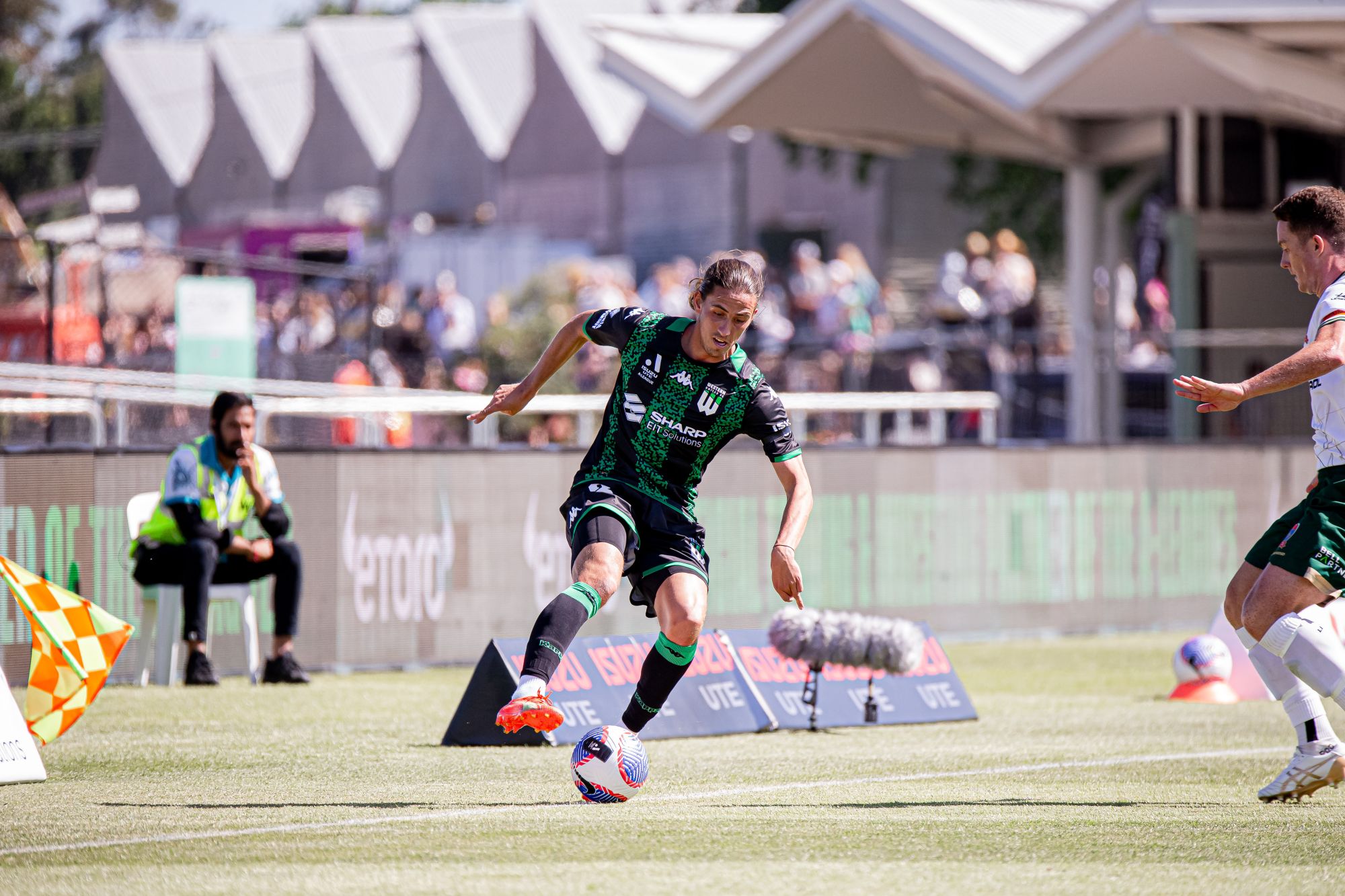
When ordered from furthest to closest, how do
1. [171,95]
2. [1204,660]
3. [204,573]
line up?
[171,95], [1204,660], [204,573]

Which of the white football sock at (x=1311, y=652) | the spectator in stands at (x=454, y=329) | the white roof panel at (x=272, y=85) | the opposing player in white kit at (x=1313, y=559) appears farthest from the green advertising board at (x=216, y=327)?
the white roof panel at (x=272, y=85)

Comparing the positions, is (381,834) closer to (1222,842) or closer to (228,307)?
(1222,842)

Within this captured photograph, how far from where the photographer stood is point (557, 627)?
7008 mm

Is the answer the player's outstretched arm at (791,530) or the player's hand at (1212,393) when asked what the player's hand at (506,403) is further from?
the player's hand at (1212,393)

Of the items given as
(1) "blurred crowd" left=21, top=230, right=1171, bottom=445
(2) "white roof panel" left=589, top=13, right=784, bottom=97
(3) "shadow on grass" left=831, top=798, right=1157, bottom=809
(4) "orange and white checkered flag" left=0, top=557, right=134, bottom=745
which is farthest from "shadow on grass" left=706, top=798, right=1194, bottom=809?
(2) "white roof panel" left=589, top=13, right=784, bottom=97

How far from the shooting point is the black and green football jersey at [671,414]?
7516 mm

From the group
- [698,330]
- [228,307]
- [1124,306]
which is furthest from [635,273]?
[698,330]

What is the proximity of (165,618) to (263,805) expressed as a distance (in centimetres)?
495

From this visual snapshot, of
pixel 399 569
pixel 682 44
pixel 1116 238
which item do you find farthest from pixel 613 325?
pixel 1116 238

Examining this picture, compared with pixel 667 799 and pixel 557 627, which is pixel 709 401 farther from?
pixel 667 799

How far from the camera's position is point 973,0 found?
24750 mm

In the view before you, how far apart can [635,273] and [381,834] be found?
4221cm

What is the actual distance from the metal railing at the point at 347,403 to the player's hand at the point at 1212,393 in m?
5.74

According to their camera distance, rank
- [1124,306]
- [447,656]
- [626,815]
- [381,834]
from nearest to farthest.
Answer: [381,834] < [626,815] < [447,656] < [1124,306]
